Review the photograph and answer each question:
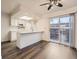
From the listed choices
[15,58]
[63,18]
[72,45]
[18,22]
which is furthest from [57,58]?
[18,22]

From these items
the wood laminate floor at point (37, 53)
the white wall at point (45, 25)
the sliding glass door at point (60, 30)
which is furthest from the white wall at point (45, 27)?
the wood laminate floor at point (37, 53)

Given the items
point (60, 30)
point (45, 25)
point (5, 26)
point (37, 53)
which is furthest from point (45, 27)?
point (37, 53)

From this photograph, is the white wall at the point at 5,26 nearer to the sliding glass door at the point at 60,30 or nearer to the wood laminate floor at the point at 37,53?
the wood laminate floor at the point at 37,53

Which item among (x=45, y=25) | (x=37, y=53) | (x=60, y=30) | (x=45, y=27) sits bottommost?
(x=37, y=53)

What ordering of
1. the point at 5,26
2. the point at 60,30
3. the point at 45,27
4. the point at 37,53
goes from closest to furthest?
the point at 37,53, the point at 60,30, the point at 5,26, the point at 45,27

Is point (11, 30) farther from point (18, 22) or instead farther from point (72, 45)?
point (72, 45)

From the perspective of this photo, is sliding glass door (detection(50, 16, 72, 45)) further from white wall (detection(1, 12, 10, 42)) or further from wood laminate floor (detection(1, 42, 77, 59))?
white wall (detection(1, 12, 10, 42))

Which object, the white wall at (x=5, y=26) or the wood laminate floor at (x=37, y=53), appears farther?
the white wall at (x=5, y=26)

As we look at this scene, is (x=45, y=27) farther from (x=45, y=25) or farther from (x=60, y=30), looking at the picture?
(x=60, y=30)

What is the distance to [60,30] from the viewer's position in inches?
241

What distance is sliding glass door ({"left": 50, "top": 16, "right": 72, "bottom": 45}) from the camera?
18.4 feet

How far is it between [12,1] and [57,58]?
3.94 meters

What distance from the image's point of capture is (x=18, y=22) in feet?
24.7

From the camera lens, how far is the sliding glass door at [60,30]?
562cm
